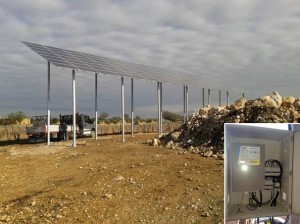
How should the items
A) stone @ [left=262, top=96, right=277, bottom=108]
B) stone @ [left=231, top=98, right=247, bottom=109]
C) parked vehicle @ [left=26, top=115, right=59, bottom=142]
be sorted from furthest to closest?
parked vehicle @ [left=26, top=115, right=59, bottom=142], stone @ [left=231, top=98, right=247, bottom=109], stone @ [left=262, top=96, right=277, bottom=108]

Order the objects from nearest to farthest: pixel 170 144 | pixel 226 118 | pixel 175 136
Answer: pixel 226 118, pixel 170 144, pixel 175 136

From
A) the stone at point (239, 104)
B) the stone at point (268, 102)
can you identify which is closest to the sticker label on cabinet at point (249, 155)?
the stone at point (268, 102)

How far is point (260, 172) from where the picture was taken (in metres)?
2.37

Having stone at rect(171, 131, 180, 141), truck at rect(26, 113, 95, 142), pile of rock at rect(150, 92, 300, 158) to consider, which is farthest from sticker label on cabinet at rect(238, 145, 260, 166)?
truck at rect(26, 113, 95, 142)

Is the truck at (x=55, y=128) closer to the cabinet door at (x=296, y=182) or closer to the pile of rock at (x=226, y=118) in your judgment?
the pile of rock at (x=226, y=118)

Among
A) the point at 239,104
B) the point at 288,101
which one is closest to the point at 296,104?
the point at 288,101

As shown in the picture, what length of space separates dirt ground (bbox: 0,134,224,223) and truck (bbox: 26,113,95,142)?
10.2 metres

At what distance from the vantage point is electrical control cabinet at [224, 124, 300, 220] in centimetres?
226

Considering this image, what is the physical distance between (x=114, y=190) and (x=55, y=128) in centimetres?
1663

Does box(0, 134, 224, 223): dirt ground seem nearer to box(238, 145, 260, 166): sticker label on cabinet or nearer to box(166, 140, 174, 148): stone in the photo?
box(166, 140, 174, 148): stone

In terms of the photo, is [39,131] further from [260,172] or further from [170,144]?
[260,172]

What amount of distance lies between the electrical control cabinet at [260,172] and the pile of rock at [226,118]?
11.2m

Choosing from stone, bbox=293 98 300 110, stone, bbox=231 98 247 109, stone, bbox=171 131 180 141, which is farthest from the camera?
stone, bbox=171 131 180 141

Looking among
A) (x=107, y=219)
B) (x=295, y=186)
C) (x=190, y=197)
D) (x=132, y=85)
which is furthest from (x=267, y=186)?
(x=132, y=85)
